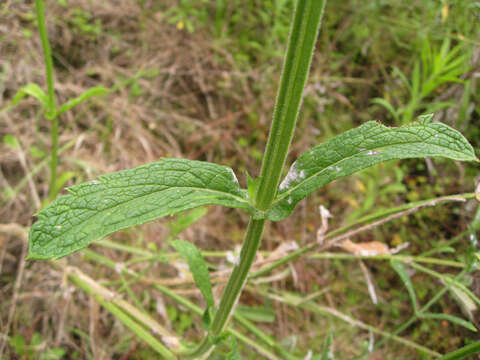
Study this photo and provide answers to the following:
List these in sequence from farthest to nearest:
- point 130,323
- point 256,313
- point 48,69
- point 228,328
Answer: point 256,313
point 228,328
point 130,323
point 48,69

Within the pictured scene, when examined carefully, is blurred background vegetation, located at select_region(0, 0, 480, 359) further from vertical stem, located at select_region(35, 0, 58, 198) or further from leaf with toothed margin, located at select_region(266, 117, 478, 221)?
leaf with toothed margin, located at select_region(266, 117, 478, 221)

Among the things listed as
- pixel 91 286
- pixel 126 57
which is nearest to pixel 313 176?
pixel 91 286

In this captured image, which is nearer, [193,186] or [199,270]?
[193,186]

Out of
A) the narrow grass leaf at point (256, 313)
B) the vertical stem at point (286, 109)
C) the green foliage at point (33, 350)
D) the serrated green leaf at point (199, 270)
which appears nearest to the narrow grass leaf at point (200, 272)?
the serrated green leaf at point (199, 270)

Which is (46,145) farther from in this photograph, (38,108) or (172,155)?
(172,155)

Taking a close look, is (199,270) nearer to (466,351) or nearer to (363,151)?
(363,151)

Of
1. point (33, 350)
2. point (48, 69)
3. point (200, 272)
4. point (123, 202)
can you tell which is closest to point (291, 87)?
point (123, 202)
